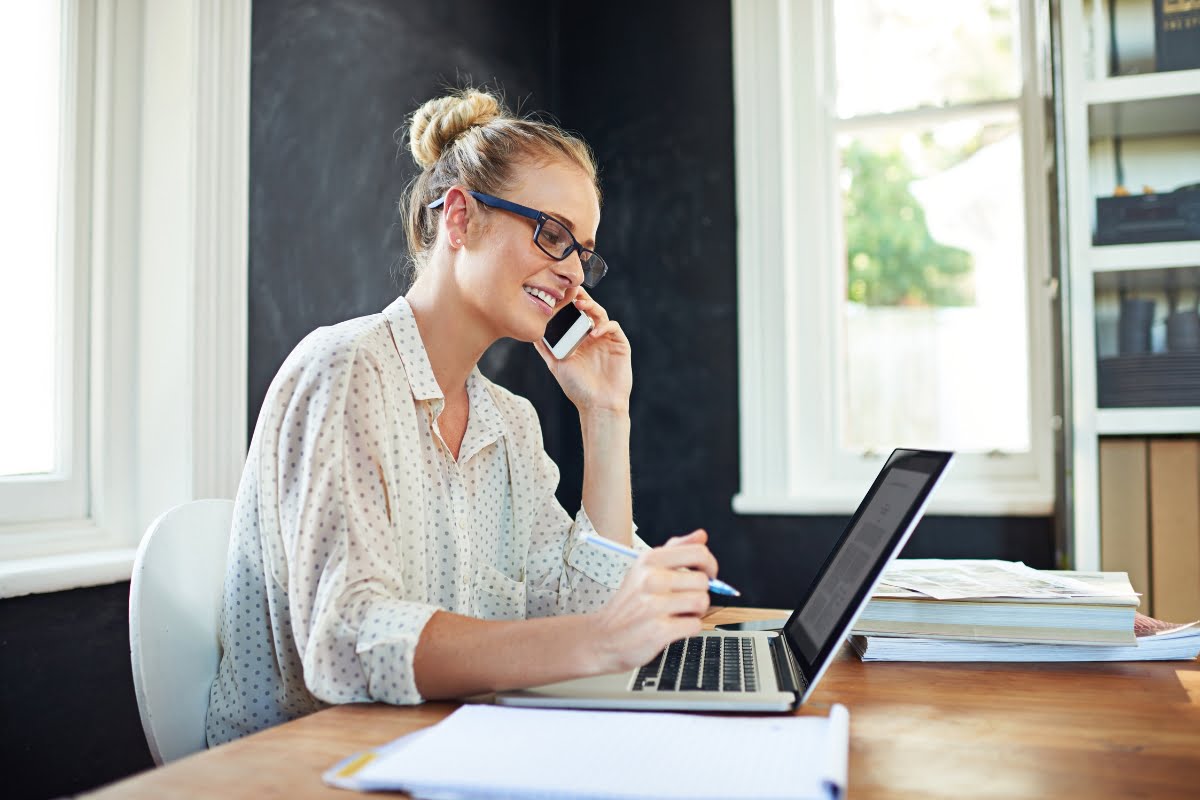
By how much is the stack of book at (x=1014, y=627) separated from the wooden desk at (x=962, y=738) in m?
0.03

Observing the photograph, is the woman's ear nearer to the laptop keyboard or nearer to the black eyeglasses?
the black eyeglasses

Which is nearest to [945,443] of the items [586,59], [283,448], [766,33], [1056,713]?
[766,33]

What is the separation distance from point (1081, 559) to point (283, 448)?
1.82 meters

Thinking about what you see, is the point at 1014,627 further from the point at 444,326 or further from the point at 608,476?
the point at 444,326

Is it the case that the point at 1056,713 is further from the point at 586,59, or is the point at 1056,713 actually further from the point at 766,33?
the point at 586,59

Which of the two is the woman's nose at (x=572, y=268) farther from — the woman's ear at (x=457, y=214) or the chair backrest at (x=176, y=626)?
the chair backrest at (x=176, y=626)

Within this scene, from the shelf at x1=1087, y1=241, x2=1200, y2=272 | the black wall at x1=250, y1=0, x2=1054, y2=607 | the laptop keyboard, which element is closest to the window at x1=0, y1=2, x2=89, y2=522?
the black wall at x1=250, y1=0, x2=1054, y2=607

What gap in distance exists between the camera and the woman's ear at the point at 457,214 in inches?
57.9

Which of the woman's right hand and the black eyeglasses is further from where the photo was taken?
the black eyeglasses

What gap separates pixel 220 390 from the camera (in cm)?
185

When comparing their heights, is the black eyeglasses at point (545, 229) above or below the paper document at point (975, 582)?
above

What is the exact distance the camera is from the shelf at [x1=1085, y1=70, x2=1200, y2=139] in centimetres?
224

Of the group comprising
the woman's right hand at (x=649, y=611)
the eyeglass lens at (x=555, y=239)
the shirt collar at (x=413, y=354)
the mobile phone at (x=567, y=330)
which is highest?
the eyeglass lens at (x=555, y=239)

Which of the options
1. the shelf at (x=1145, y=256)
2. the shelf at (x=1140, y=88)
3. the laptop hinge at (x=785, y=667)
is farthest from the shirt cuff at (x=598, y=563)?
the shelf at (x=1140, y=88)
